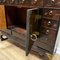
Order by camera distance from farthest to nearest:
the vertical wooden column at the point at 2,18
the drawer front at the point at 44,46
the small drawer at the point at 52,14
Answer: the vertical wooden column at the point at 2,18 < the drawer front at the point at 44,46 < the small drawer at the point at 52,14

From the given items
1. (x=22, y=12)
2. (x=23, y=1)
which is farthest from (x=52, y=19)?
(x=22, y=12)

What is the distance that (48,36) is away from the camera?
3.89 feet

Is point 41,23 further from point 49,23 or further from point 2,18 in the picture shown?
point 2,18

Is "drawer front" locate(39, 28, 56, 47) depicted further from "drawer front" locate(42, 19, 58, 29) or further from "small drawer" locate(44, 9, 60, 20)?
"small drawer" locate(44, 9, 60, 20)

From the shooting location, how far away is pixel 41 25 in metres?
1.22

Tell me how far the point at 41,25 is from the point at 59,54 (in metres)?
0.66

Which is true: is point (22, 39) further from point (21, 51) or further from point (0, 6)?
point (0, 6)

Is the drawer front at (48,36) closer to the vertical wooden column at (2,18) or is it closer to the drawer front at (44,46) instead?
the drawer front at (44,46)

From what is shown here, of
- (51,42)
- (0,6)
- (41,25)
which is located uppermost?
(0,6)

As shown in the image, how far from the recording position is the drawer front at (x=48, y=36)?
1.14 metres

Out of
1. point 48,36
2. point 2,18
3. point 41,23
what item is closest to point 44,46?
point 48,36

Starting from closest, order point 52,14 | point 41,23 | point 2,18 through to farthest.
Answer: point 52,14
point 41,23
point 2,18

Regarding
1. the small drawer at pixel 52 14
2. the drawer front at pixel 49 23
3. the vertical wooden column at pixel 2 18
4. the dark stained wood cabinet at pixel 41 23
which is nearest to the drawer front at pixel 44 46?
Answer: the dark stained wood cabinet at pixel 41 23

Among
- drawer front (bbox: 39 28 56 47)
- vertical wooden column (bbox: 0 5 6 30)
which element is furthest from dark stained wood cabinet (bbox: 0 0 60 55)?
vertical wooden column (bbox: 0 5 6 30)
